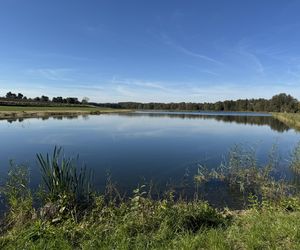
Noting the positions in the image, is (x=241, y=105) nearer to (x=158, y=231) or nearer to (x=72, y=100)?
(x=72, y=100)

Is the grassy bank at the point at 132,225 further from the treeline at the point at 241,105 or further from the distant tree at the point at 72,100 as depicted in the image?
the distant tree at the point at 72,100

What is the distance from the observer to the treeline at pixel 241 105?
3948 inches

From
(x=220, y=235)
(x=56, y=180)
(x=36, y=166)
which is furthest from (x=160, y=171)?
(x=220, y=235)

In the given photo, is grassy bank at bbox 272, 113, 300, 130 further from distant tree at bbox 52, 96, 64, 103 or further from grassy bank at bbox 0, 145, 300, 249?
distant tree at bbox 52, 96, 64, 103

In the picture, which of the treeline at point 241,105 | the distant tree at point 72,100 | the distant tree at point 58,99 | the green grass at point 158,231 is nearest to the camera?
the green grass at point 158,231

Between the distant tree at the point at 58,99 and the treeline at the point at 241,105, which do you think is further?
A: the distant tree at the point at 58,99

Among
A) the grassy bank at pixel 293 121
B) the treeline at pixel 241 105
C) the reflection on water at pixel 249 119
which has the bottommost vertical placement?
the reflection on water at pixel 249 119

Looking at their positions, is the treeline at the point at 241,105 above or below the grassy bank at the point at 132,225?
above

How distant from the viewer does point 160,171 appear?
1289cm

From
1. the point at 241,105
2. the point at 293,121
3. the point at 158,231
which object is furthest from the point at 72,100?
the point at 158,231

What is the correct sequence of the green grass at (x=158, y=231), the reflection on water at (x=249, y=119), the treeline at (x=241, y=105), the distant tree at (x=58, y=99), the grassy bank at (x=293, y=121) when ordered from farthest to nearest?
the distant tree at (x=58, y=99) → the treeline at (x=241, y=105) → the reflection on water at (x=249, y=119) → the grassy bank at (x=293, y=121) → the green grass at (x=158, y=231)

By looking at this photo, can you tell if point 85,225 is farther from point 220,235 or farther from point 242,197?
point 242,197

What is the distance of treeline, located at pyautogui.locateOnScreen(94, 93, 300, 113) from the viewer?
100 metres

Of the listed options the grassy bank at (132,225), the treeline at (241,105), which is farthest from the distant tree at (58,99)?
the grassy bank at (132,225)
